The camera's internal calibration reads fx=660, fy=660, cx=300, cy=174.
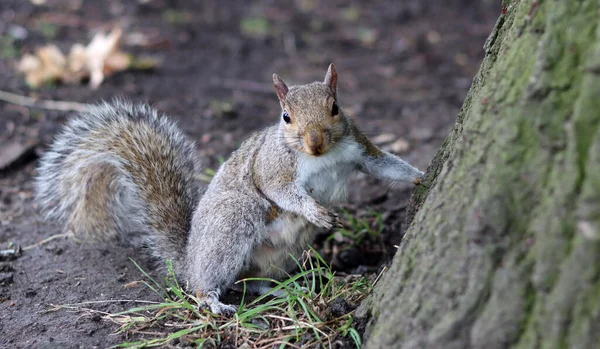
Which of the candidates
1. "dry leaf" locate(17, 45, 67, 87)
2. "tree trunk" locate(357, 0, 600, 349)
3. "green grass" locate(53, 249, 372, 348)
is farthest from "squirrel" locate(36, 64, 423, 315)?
"dry leaf" locate(17, 45, 67, 87)

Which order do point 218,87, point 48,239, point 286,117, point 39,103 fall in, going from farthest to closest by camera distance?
point 218,87 → point 39,103 → point 48,239 → point 286,117

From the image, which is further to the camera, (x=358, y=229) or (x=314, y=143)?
(x=358, y=229)

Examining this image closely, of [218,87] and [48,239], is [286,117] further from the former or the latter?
[218,87]

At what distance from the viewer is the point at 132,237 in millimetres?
3176

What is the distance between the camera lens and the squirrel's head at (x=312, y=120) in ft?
8.09

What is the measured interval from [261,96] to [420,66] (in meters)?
1.79

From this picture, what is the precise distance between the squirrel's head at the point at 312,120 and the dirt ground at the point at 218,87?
2.54ft

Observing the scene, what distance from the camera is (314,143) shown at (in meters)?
2.43

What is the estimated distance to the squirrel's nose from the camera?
2438 millimetres

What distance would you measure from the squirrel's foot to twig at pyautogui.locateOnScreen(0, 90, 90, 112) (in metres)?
2.75

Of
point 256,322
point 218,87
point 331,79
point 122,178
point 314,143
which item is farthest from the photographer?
point 218,87

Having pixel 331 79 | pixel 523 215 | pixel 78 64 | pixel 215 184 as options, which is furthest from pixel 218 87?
pixel 523 215

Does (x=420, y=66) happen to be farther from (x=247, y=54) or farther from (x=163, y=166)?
(x=163, y=166)

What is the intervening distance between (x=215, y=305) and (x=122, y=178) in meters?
0.92
